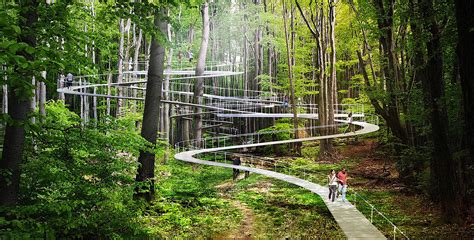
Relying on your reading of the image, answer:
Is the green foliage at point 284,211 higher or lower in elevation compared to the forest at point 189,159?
lower

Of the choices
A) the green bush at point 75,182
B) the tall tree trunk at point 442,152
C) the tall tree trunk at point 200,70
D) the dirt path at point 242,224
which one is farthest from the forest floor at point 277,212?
the tall tree trunk at point 200,70

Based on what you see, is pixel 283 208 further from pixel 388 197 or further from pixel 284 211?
pixel 388 197

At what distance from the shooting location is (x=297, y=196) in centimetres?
1375

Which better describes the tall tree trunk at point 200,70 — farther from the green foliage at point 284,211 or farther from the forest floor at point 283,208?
the green foliage at point 284,211

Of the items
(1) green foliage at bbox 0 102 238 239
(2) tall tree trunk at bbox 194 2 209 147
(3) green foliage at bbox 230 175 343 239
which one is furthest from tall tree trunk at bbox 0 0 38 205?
(2) tall tree trunk at bbox 194 2 209 147

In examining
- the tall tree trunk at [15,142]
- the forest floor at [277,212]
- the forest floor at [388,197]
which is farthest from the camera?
the forest floor at [277,212]

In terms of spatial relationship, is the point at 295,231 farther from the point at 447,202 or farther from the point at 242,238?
the point at 447,202

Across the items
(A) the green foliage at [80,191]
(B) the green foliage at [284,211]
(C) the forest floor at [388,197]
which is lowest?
(B) the green foliage at [284,211]

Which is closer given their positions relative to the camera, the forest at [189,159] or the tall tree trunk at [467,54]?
the forest at [189,159]

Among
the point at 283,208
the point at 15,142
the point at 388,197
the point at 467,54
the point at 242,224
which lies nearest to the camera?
the point at 15,142

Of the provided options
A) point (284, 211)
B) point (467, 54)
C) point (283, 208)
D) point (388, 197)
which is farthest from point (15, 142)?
point (388, 197)

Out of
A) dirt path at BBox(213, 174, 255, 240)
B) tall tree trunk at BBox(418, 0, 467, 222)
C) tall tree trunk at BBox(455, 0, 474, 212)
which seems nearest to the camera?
tall tree trunk at BBox(455, 0, 474, 212)

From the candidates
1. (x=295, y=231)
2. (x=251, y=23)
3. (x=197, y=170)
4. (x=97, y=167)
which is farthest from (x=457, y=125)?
(x=251, y=23)

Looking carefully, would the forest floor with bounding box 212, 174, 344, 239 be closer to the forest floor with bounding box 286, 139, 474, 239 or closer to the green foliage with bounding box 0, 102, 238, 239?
the forest floor with bounding box 286, 139, 474, 239
